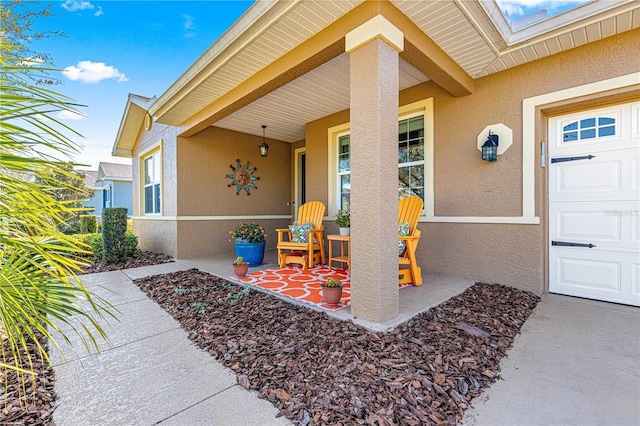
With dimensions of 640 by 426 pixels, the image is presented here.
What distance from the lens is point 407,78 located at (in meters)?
3.90

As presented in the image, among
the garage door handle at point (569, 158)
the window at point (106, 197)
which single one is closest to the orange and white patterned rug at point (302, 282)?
the garage door handle at point (569, 158)

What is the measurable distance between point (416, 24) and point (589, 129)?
2261 millimetres

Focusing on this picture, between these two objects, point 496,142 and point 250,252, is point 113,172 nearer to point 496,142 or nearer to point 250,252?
point 250,252

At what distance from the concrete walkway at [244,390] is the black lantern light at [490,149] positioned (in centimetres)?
185

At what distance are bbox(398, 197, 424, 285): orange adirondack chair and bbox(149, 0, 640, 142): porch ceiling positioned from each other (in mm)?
1715

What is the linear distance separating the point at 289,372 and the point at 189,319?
53.0 inches

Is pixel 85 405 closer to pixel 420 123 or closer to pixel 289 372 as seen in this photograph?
pixel 289 372

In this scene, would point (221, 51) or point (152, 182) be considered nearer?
point (221, 51)

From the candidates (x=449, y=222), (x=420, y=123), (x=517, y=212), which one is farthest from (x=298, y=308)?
(x=420, y=123)

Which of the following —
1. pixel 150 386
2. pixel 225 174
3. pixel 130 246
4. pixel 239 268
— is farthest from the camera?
pixel 225 174

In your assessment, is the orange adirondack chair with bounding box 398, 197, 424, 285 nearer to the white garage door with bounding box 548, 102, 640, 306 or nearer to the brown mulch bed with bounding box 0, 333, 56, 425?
the white garage door with bounding box 548, 102, 640, 306

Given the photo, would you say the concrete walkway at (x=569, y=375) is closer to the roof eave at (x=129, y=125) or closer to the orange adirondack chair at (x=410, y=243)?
the orange adirondack chair at (x=410, y=243)

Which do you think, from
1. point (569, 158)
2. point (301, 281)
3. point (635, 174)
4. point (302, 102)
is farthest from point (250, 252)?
point (635, 174)

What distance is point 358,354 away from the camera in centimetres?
197
